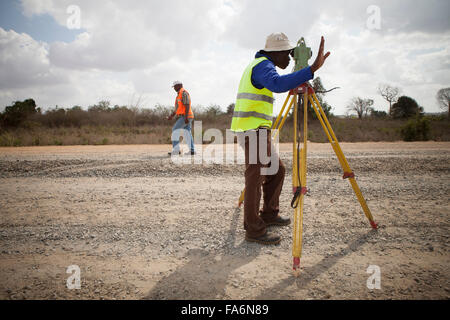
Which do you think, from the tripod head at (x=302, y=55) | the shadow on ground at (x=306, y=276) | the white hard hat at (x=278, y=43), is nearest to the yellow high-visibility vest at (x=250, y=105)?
the white hard hat at (x=278, y=43)

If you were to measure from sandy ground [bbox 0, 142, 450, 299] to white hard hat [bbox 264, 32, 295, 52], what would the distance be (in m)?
2.11

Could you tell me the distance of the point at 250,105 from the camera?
2656 mm

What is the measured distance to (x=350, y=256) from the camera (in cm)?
254

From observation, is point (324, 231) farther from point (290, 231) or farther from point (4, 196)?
point (4, 196)

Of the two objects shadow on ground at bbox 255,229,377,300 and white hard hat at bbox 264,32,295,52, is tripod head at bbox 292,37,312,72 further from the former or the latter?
shadow on ground at bbox 255,229,377,300

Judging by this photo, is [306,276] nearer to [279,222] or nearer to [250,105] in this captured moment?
[279,222]

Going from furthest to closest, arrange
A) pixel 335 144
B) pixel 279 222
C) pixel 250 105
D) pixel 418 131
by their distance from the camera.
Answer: pixel 418 131
pixel 279 222
pixel 335 144
pixel 250 105

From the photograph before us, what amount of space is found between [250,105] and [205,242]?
5.24ft

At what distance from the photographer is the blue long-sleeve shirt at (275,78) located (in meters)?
2.12

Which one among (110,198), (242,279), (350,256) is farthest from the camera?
(110,198)

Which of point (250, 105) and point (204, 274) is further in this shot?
point (250, 105)

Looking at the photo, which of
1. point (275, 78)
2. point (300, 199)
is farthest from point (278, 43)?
point (300, 199)
